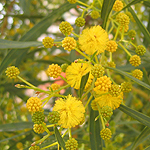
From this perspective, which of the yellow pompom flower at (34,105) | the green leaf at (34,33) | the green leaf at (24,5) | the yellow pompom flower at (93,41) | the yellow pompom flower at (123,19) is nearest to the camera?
the yellow pompom flower at (34,105)

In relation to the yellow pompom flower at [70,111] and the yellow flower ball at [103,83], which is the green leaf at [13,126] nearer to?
the yellow pompom flower at [70,111]

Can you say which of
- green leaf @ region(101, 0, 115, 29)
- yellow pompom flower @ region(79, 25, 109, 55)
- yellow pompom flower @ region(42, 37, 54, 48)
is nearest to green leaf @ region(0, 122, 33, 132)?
yellow pompom flower @ region(42, 37, 54, 48)

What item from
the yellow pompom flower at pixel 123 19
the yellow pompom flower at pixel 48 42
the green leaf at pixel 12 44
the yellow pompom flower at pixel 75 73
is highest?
the yellow pompom flower at pixel 123 19

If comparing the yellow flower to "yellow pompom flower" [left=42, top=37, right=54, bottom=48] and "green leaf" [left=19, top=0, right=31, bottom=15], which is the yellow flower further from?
"green leaf" [left=19, top=0, right=31, bottom=15]

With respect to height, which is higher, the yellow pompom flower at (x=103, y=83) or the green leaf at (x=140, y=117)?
the yellow pompom flower at (x=103, y=83)

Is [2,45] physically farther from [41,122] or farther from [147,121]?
[147,121]

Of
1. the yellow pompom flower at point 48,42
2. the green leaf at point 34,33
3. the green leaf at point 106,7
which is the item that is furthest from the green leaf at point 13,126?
the green leaf at point 106,7
